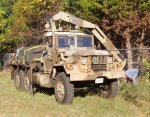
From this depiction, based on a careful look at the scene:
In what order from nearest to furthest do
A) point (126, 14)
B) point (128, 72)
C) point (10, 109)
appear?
1. point (10, 109)
2. point (128, 72)
3. point (126, 14)

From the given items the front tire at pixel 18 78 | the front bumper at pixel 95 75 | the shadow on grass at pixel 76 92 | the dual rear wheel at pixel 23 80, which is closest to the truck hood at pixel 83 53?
the front bumper at pixel 95 75

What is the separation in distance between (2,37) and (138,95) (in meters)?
26.9

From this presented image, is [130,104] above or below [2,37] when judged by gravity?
below

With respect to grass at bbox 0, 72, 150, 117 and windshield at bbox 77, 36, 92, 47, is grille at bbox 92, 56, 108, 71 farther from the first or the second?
windshield at bbox 77, 36, 92, 47

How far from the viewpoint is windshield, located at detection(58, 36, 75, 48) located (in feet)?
43.4

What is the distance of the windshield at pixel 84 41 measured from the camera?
44.9ft

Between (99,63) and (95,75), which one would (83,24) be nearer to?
(99,63)

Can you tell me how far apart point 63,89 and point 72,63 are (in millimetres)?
841

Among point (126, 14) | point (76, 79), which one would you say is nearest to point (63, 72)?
point (76, 79)

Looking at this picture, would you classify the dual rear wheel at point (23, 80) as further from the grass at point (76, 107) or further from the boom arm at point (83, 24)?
the boom arm at point (83, 24)

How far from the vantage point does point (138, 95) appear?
40.1 ft

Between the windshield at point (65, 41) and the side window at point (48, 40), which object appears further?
the side window at point (48, 40)

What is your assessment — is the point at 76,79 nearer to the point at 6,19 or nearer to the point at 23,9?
the point at 23,9

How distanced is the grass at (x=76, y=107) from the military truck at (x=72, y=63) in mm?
448
